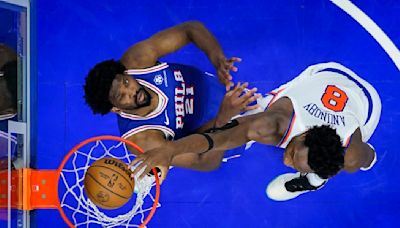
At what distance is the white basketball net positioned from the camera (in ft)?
9.38

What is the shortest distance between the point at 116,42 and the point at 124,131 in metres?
0.85

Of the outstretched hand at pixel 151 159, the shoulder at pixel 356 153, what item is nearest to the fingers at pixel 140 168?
the outstretched hand at pixel 151 159

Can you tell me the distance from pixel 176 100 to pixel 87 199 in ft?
2.41

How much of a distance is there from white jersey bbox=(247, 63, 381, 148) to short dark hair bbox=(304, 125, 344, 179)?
4.7 inches

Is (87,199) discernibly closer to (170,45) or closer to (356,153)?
(170,45)

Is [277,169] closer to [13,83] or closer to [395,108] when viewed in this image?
[395,108]

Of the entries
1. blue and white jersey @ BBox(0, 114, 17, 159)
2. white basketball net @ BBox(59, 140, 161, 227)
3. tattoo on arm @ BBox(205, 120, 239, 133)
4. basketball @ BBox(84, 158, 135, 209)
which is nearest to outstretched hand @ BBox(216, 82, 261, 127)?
tattoo on arm @ BBox(205, 120, 239, 133)

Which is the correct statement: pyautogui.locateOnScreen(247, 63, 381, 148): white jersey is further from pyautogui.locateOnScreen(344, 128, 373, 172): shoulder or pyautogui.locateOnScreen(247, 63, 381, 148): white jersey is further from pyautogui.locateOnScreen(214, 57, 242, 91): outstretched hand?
pyautogui.locateOnScreen(214, 57, 242, 91): outstretched hand

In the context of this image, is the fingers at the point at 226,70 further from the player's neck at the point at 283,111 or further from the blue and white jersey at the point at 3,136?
the blue and white jersey at the point at 3,136

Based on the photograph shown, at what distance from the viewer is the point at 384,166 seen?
3.04 m

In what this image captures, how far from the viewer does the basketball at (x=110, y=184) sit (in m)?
2.40

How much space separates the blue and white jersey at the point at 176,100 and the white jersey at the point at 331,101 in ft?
1.04

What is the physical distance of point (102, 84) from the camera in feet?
7.89

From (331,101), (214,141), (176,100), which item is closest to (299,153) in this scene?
(331,101)
